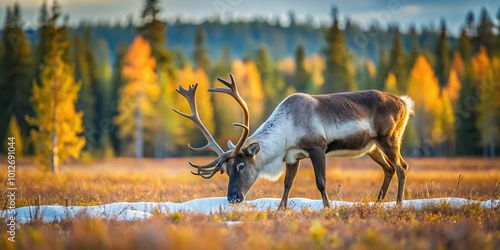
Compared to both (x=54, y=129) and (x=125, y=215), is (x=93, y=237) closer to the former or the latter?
(x=125, y=215)

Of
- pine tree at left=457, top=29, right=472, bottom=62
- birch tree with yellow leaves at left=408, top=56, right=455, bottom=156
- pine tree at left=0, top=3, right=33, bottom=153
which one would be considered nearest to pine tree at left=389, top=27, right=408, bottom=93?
birch tree with yellow leaves at left=408, top=56, right=455, bottom=156

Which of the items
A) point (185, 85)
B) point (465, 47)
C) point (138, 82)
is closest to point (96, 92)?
point (185, 85)

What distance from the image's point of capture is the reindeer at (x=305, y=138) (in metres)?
11.1

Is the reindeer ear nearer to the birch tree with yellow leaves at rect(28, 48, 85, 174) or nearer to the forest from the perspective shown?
the birch tree with yellow leaves at rect(28, 48, 85, 174)

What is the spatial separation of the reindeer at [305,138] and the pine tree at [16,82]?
46.2 metres

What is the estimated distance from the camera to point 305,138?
11.3 metres

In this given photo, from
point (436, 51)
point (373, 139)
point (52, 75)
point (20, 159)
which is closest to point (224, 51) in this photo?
point (436, 51)

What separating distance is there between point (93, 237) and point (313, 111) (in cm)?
628

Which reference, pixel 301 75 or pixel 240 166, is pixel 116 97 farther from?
pixel 240 166

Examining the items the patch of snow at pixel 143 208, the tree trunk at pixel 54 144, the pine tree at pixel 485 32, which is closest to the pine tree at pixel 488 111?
the pine tree at pixel 485 32

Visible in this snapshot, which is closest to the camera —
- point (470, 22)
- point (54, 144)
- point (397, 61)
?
point (54, 144)

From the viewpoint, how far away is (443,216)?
9672 millimetres

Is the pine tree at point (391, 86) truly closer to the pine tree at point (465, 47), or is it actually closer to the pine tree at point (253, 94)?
the pine tree at point (253, 94)

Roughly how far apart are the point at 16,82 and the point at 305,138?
159ft
